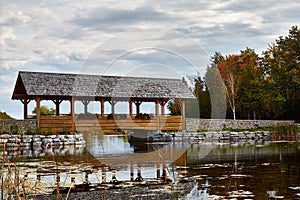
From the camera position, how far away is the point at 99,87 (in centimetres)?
2520

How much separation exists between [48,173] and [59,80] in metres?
15.4

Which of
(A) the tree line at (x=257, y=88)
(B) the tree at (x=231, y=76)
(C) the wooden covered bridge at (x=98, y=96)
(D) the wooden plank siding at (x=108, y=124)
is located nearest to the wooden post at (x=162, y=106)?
(C) the wooden covered bridge at (x=98, y=96)

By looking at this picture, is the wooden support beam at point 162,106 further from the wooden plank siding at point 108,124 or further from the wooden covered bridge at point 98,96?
the wooden plank siding at point 108,124

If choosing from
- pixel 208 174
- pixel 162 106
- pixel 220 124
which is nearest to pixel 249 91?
pixel 220 124

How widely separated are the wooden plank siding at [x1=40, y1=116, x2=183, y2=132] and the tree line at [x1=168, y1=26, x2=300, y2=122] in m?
5.82

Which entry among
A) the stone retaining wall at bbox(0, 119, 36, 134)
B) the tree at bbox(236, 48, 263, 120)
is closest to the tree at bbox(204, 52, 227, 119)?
the tree at bbox(236, 48, 263, 120)

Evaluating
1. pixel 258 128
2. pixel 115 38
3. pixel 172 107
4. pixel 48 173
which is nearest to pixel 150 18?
pixel 115 38

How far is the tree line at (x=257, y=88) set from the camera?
1251 inches

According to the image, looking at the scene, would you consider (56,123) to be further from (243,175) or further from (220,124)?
(243,175)

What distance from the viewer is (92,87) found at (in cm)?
2506

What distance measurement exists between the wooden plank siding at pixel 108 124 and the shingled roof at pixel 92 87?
1.28 metres

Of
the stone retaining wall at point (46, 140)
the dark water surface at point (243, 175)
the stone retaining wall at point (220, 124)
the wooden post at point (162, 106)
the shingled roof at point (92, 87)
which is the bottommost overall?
the dark water surface at point (243, 175)

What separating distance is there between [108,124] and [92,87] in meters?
2.22

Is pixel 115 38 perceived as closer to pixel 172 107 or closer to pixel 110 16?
pixel 110 16
